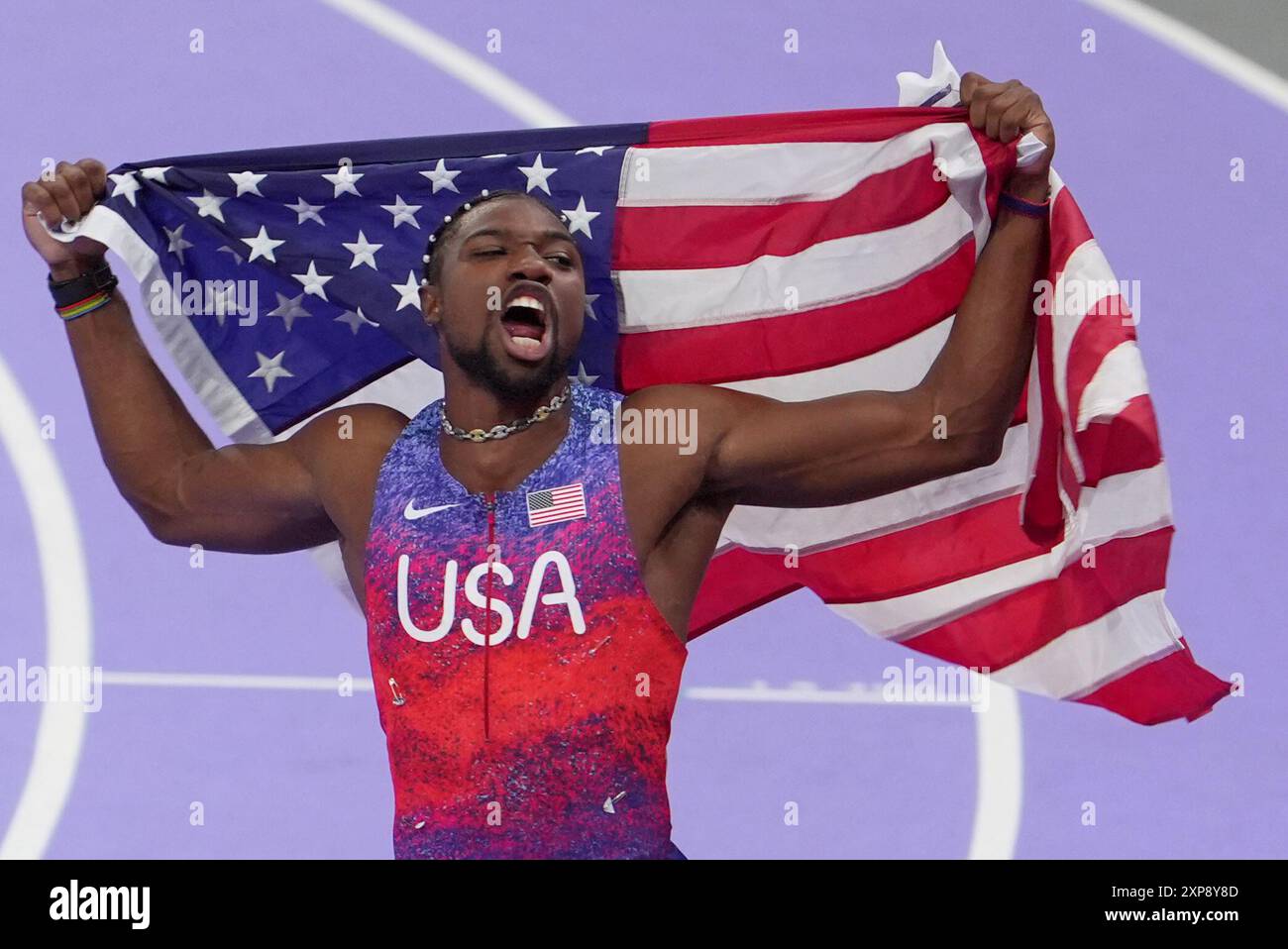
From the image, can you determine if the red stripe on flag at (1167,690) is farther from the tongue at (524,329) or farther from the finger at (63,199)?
the finger at (63,199)

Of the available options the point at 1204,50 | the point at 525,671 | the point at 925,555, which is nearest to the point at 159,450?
the point at 525,671

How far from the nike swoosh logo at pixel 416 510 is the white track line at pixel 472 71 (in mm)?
1584

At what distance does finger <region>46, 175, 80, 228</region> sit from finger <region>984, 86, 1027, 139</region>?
180 centimetres

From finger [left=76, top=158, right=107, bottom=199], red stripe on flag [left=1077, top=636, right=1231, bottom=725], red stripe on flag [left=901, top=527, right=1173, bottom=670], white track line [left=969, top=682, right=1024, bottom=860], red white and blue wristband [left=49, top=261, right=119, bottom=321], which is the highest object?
finger [left=76, top=158, right=107, bottom=199]

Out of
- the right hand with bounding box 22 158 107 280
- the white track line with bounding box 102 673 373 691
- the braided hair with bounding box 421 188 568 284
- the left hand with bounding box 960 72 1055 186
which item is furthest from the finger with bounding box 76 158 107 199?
the left hand with bounding box 960 72 1055 186

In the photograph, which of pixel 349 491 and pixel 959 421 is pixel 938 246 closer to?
pixel 959 421

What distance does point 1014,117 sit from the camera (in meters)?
3.32

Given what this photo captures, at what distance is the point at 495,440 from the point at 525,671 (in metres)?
0.47

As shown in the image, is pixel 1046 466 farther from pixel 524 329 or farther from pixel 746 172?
pixel 524 329

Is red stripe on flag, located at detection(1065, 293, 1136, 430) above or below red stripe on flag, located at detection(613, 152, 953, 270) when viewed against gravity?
below

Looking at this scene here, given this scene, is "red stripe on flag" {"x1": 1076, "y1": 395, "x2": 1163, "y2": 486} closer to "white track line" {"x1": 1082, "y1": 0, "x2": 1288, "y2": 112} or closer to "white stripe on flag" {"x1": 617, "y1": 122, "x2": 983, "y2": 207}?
"white stripe on flag" {"x1": 617, "y1": 122, "x2": 983, "y2": 207}

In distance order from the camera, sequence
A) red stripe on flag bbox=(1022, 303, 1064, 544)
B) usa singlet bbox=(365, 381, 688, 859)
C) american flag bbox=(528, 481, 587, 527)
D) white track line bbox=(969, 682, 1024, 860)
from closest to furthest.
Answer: usa singlet bbox=(365, 381, 688, 859) < american flag bbox=(528, 481, 587, 527) < red stripe on flag bbox=(1022, 303, 1064, 544) < white track line bbox=(969, 682, 1024, 860)

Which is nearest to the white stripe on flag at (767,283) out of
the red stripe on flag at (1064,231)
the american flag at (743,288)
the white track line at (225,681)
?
the american flag at (743,288)

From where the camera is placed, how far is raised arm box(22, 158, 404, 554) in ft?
11.8
